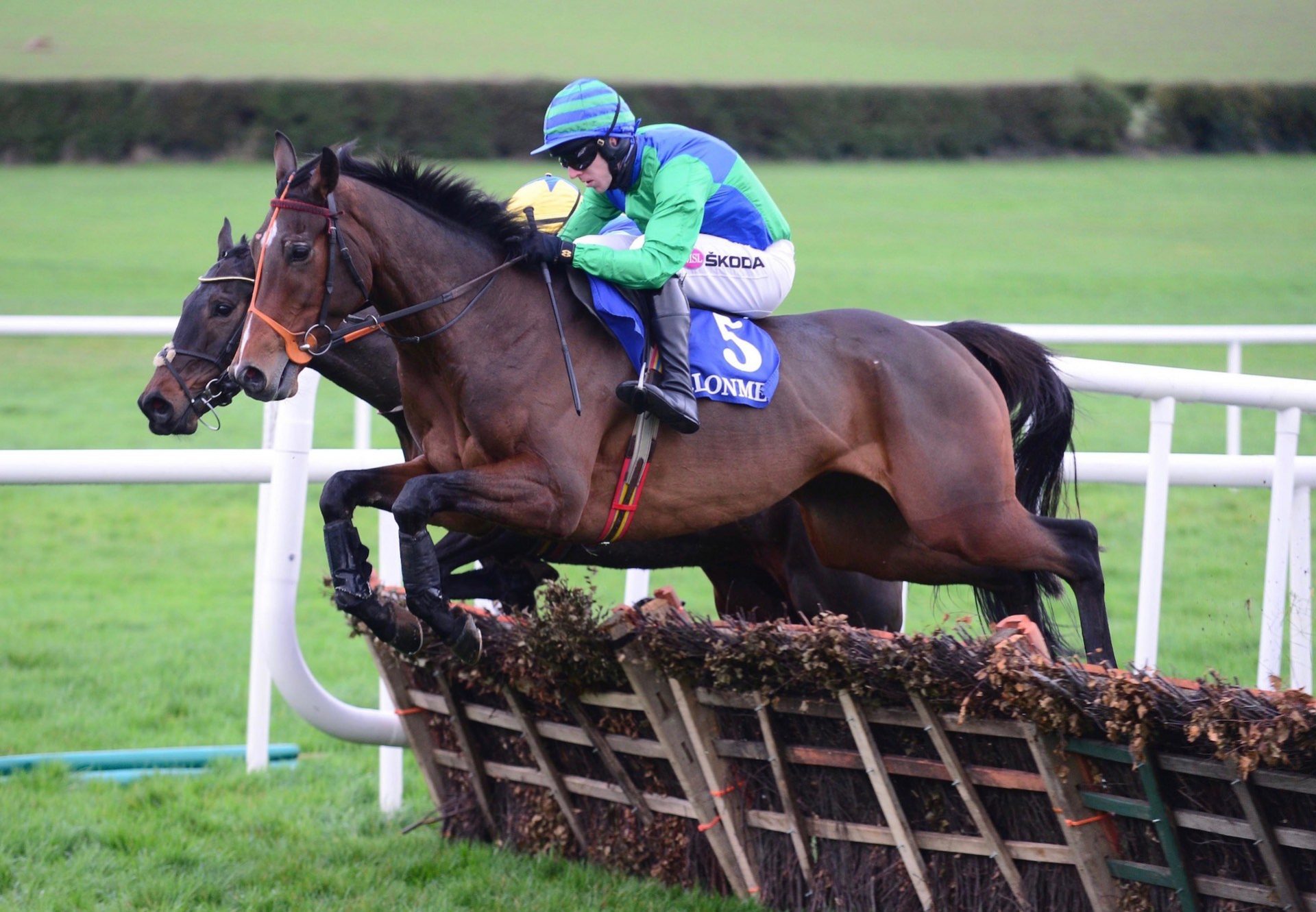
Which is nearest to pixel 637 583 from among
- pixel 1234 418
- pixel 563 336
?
pixel 563 336

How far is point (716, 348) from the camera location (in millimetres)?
3756

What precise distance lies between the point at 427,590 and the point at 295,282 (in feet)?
2.53

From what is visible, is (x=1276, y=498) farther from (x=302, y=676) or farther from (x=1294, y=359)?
(x=1294, y=359)

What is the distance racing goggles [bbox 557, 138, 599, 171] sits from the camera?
364 cm

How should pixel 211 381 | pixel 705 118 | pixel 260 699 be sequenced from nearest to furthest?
1. pixel 211 381
2. pixel 260 699
3. pixel 705 118

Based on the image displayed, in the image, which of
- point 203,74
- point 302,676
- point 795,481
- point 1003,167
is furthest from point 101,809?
point 1003,167

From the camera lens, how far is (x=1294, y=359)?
14.1 meters

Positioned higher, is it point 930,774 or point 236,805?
point 930,774

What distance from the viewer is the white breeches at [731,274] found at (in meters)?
3.89

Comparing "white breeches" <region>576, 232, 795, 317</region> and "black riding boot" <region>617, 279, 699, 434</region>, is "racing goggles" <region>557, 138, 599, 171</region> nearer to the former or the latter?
"white breeches" <region>576, 232, 795, 317</region>

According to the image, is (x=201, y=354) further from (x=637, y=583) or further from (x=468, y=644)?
(x=637, y=583)

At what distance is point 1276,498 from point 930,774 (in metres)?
1.25

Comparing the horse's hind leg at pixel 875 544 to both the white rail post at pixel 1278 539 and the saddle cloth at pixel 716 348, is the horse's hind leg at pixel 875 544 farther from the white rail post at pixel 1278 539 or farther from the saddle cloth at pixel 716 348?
the white rail post at pixel 1278 539

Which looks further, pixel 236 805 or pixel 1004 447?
pixel 236 805
